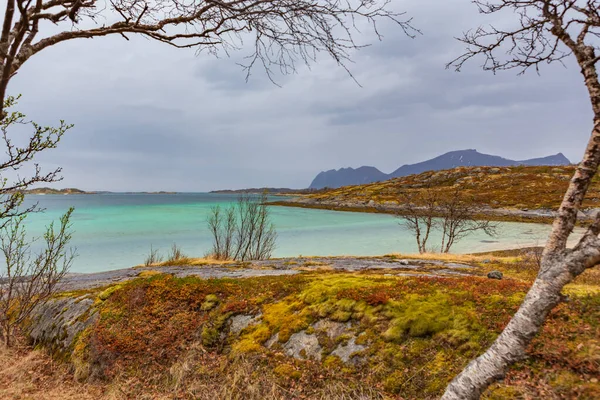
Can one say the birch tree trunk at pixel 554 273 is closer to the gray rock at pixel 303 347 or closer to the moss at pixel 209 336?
the gray rock at pixel 303 347

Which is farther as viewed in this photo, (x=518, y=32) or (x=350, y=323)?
(x=350, y=323)

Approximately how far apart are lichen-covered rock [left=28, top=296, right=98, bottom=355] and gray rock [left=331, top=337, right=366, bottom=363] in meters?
8.85

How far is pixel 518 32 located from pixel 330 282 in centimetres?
831

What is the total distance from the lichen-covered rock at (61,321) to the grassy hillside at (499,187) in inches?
2784

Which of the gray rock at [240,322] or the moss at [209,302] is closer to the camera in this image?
the gray rock at [240,322]

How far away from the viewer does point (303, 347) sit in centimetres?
778

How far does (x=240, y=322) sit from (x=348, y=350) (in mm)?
3737

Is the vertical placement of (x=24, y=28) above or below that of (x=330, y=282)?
above

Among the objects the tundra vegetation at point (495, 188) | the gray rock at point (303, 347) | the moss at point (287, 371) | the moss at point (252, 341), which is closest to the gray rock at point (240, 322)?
the moss at point (252, 341)

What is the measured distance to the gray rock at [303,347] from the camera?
751cm

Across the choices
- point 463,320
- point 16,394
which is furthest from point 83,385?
point 463,320

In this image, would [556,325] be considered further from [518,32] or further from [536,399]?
[518,32]

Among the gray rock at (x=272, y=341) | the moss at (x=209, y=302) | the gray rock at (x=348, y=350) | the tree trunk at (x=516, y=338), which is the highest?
the tree trunk at (x=516, y=338)

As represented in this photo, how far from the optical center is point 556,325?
19.3 feet
